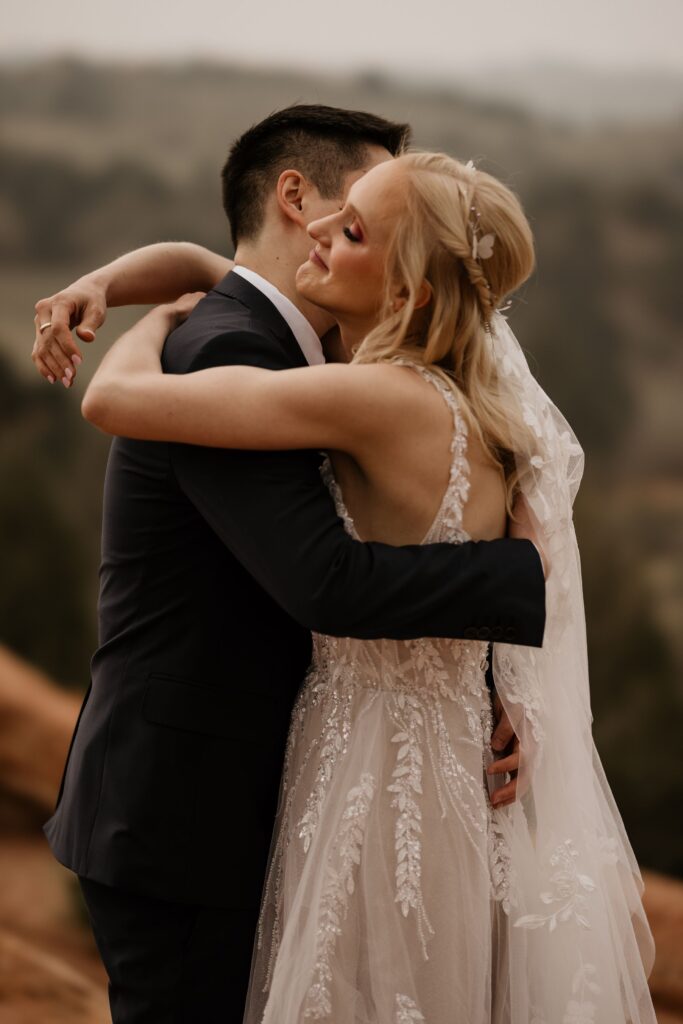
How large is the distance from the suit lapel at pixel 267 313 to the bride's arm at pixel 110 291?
24 cm

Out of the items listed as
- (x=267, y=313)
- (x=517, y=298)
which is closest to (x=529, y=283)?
(x=517, y=298)

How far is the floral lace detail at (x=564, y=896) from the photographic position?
5.90ft

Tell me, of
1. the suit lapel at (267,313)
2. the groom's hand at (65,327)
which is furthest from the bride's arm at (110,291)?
the suit lapel at (267,313)

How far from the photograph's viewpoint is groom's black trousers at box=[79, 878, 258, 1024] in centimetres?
181

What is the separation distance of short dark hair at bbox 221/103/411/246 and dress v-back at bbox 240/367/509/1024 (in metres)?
0.65

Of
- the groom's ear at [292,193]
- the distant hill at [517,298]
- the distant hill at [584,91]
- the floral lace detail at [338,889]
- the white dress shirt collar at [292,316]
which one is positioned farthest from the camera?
the distant hill at [584,91]

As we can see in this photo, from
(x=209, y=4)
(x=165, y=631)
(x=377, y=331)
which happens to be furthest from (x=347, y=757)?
(x=209, y=4)

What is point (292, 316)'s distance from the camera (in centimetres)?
190

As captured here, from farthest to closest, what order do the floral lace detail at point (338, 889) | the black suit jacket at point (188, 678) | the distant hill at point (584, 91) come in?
the distant hill at point (584, 91)
the black suit jacket at point (188, 678)
the floral lace detail at point (338, 889)

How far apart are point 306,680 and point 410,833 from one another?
0.31 metres

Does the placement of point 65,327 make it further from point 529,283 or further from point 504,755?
point 529,283

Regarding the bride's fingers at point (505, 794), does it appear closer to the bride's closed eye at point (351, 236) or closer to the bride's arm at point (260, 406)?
the bride's arm at point (260, 406)

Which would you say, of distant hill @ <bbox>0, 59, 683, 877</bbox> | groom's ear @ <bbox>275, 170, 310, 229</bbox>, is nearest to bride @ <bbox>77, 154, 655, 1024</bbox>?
groom's ear @ <bbox>275, 170, 310, 229</bbox>

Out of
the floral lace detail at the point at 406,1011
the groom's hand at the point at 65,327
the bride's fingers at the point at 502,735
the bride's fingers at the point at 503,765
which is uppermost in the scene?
the groom's hand at the point at 65,327
